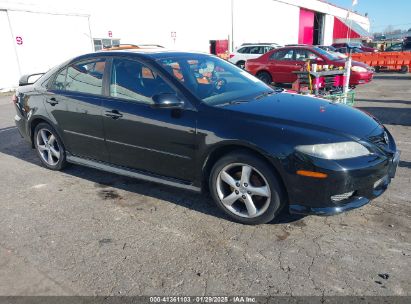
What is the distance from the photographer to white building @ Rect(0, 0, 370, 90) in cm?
1596

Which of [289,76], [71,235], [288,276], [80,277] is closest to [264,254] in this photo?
[288,276]

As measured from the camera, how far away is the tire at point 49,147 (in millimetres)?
4832

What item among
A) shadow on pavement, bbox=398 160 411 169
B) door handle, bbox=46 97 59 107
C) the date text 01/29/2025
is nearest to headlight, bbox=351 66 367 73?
shadow on pavement, bbox=398 160 411 169

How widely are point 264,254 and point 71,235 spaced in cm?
178

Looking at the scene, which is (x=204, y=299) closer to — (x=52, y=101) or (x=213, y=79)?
(x=213, y=79)

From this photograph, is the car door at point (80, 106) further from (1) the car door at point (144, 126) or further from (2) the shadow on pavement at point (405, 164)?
(2) the shadow on pavement at point (405, 164)

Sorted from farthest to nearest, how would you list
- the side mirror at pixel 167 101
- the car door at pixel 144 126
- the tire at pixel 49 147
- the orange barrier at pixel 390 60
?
the orange barrier at pixel 390 60, the tire at pixel 49 147, the car door at pixel 144 126, the side mirror at pixel 167 101

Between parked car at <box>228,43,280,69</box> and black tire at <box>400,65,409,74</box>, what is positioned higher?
parked car at <box>228,43,280,69</box>

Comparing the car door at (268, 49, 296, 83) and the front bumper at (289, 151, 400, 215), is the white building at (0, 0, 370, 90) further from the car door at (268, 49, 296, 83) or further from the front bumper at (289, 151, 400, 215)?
the front bumper at (289, 151, 400, 215)

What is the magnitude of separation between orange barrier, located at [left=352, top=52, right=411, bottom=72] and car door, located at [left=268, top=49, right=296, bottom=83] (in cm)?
907

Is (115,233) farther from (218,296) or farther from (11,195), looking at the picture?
(11,195)

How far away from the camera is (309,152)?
2906 mm

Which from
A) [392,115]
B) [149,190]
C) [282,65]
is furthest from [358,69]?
[149,190]

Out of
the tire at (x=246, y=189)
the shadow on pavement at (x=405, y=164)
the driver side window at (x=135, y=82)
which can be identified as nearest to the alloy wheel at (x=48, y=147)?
the driver side window at (x=135, y=82)
